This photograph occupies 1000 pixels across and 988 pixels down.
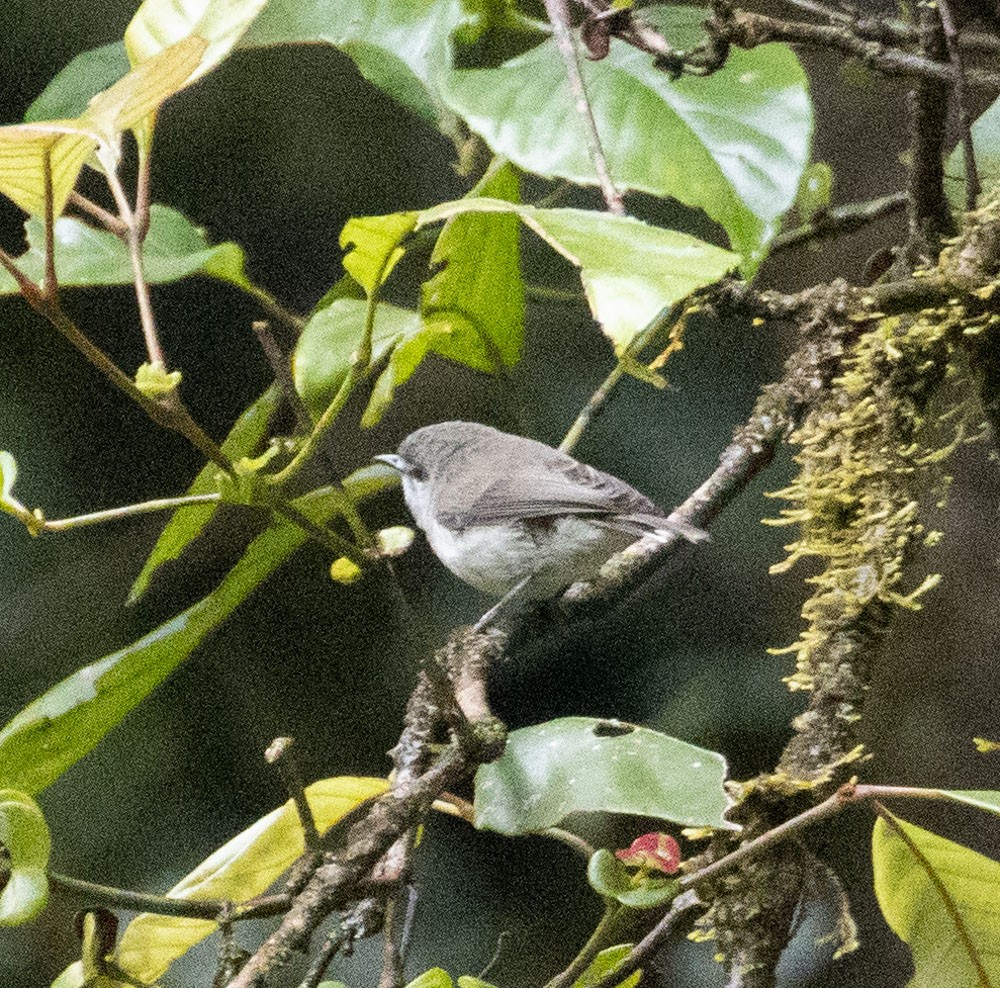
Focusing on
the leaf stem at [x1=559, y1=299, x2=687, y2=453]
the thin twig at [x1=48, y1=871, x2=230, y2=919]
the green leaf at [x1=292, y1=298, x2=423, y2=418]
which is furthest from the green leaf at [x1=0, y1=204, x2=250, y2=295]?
the thin twig at [x1=48, y1=871, x2=230, y2=919]

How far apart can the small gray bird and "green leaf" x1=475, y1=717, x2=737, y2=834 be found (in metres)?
0.25

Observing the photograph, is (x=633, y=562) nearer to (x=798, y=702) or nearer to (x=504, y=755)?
(x=798, y=702)

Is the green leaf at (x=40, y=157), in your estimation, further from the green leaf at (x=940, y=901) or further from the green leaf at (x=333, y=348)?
the green leaf at (x=940, y=901)

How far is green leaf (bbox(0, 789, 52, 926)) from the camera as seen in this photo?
21.3 inches

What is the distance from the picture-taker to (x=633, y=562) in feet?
3.15

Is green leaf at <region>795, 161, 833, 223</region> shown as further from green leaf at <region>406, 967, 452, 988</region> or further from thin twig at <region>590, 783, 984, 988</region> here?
green leaf at <region>406, 967, 452, 988</region>

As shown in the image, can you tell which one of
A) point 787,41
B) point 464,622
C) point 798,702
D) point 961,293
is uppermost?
point 787,41

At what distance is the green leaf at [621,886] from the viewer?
0.58m

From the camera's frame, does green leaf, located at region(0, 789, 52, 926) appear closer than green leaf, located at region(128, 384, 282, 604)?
Yes

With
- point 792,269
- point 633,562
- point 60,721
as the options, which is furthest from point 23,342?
point 792,269

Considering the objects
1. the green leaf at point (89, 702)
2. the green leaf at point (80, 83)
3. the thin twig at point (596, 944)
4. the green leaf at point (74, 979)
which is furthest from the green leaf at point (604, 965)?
the green leaf at point (80, 83)

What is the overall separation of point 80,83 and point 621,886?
850 millimetres

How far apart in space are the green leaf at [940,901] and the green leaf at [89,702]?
53cm

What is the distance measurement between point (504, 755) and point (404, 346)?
32 cm
